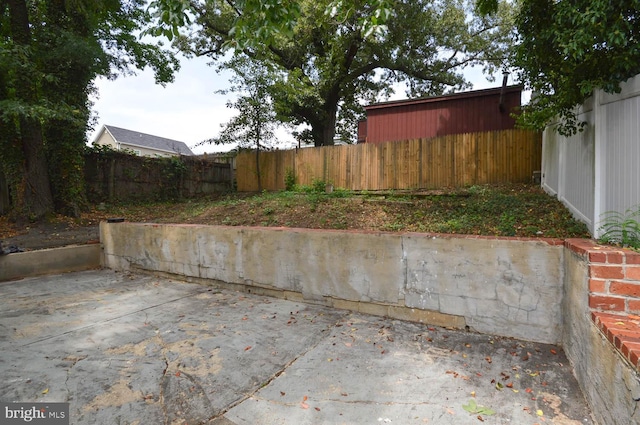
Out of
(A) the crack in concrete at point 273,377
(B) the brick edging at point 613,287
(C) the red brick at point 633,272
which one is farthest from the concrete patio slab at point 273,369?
(C) the red brick at point 633,272

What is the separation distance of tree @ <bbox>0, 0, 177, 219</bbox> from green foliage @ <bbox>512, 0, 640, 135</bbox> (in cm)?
818

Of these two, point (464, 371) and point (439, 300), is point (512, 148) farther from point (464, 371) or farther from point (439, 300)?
point (464, 371)

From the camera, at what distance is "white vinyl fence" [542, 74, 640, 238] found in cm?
221

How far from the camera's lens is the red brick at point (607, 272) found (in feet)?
6.33

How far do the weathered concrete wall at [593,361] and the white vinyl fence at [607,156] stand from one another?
1.62 feet

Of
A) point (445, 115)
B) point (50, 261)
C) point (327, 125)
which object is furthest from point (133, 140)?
point (445, 115)

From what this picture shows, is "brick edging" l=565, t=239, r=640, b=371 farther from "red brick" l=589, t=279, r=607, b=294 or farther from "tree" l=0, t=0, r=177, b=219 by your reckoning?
"tree" l=0, t=0, r=177, b=219

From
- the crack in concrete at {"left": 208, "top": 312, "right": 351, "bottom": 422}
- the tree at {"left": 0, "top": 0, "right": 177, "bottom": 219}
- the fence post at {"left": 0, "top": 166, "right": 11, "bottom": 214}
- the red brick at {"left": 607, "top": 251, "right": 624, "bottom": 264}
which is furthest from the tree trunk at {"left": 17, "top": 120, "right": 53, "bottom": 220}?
the red brick at {"left": 607, "top": 251, "right": 624, "bottom": 264}

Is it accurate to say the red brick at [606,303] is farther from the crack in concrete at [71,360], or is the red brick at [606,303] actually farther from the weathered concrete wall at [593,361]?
the crack in concrete at [71,360]

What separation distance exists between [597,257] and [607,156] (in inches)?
38.8

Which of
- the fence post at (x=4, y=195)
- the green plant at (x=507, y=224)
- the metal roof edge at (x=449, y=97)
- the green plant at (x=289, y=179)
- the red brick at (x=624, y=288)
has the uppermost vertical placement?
the metal roof edge at (x=449, y=97)

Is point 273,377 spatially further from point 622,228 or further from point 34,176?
point 34,176

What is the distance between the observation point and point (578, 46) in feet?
8.05

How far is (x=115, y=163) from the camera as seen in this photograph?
33.1ft
